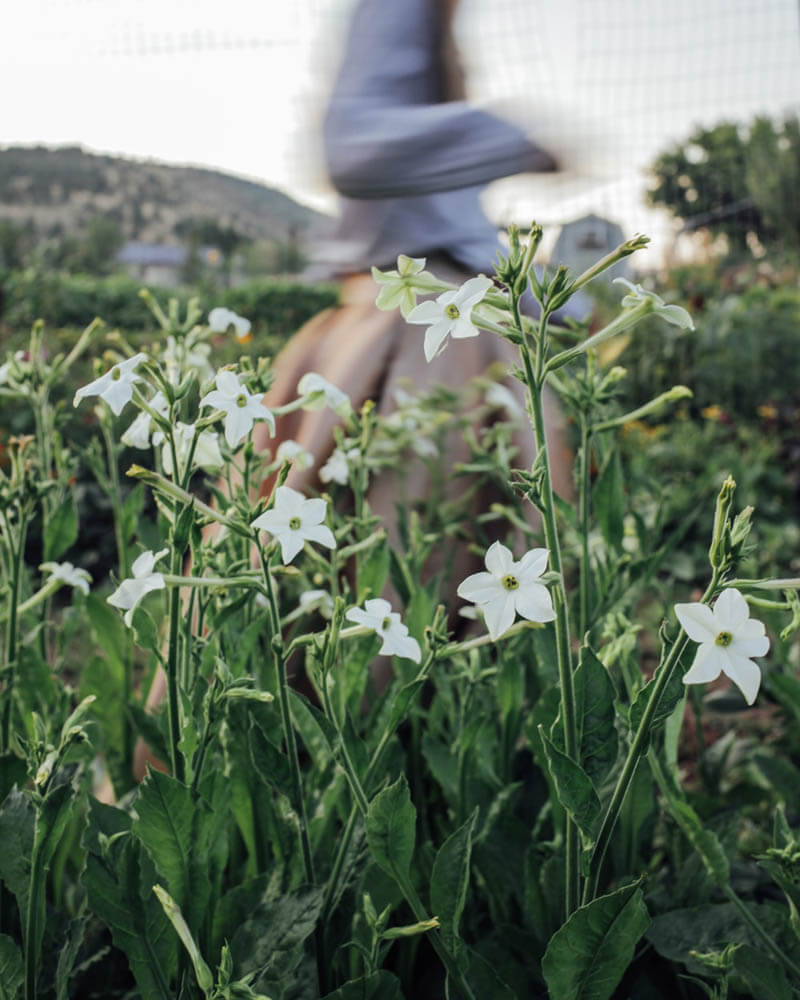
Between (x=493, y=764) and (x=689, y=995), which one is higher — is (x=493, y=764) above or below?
above

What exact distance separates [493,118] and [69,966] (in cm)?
185

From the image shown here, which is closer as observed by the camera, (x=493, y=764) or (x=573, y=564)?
(x=493, y=764)

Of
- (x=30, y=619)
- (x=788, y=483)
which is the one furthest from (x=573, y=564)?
(x=788, y=483)

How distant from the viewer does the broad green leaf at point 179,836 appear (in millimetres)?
792

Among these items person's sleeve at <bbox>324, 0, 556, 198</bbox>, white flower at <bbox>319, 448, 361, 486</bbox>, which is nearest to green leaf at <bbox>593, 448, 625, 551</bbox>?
white flower at <bbox>319, 448, 361, 486</bbox>

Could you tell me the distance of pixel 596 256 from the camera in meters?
5.03

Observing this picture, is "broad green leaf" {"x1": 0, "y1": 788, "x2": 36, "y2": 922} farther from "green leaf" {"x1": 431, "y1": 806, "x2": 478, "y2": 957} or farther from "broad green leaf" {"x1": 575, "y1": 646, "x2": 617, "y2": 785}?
"broad green leaf" {"x1": 575, "y1": 646, "x2": 617, "y2": 785}

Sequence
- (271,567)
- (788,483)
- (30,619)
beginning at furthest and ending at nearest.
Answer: (788,483), (30,619), (271,567)

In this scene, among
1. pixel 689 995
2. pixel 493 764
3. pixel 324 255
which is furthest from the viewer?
pixel 324 255

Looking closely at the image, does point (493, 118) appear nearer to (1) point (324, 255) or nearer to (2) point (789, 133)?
(1) point (324, 255)

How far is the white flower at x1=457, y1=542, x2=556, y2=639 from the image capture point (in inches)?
25.2

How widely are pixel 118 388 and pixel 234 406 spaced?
0.33ft

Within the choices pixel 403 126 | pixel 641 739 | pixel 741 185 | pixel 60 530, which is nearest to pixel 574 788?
pixel 641 739

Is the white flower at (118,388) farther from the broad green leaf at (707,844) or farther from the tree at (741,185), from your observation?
the tree at (741,185)
